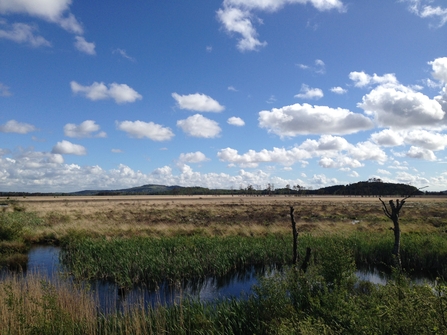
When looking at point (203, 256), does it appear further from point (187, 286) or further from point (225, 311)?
point (225, 311)

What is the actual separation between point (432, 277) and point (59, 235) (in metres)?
25.6

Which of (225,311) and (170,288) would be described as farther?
(170,288)

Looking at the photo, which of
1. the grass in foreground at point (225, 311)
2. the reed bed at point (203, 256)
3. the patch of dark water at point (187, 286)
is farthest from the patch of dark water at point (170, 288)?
the grass in foreground at point (225, 311)

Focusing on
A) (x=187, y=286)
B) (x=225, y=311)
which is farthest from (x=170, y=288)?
(x=225, y=311)

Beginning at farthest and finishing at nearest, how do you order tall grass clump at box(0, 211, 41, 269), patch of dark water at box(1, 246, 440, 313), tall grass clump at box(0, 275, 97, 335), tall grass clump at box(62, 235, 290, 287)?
tall grass clump at box(0, 211, 41, 269), tall grass clump at box(62, 235, 290, 287), patch of dark water at box(1, 246, 440, 313), tall grass clump at box(0, 275, 97, 335)

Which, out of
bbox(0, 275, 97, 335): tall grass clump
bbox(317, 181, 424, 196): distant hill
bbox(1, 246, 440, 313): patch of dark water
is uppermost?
bbox(317, 181, 424, 196): distant hill

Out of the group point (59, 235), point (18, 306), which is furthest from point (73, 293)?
point (59, 235)

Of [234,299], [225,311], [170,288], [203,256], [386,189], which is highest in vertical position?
[386,189]

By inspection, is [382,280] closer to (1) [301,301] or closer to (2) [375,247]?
(2) [375,247]

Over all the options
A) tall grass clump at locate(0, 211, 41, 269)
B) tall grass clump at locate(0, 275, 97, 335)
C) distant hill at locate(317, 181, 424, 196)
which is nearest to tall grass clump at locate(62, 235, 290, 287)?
tall grass clump at locate(0, 211, 41, 269)

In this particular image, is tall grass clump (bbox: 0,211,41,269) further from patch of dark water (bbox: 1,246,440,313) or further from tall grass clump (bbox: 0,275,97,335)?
tall grass clump (bbox: 0,275,97,335)

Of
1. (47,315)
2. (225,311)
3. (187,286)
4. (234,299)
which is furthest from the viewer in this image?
(187,286)

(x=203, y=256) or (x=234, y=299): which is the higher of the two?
(x=234, y=299)

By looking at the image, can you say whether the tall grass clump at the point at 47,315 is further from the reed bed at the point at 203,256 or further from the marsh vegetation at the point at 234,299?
the reed bed at the point at 203,256
